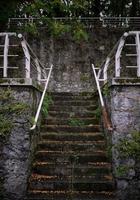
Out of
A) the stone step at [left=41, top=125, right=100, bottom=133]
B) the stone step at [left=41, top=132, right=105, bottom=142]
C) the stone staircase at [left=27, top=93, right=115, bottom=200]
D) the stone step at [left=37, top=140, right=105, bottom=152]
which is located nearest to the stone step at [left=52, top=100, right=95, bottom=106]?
the stone staircase at [left=27, top=93, right=115, bottom=200]

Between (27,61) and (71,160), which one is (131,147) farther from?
(27,61)

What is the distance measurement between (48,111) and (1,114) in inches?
93.7

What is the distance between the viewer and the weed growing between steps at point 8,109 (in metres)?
7.58

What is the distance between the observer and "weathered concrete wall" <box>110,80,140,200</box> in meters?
7.49

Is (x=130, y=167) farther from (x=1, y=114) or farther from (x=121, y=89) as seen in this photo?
(x=1, y=114)

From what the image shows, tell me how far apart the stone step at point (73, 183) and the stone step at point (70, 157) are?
0.55 m

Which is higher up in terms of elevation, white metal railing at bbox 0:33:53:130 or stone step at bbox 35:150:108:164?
white metal railing at bbox 0:33:53:130

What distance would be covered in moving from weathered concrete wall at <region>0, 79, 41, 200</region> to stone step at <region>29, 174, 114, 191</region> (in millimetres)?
283

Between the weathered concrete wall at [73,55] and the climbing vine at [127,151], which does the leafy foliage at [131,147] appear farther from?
the weathered concrete wall at [73,55]

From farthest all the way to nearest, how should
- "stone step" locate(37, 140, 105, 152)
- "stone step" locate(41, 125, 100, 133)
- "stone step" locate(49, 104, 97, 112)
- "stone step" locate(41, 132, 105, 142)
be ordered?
1. "stone step" locate(49, 104, 97, 112)
2. "stone step" locate(41, 125, 100, 133)
3. "stone step" locate(41, 132, 105, 142)
4. "stone step" locate(37, 140, 105, 152)

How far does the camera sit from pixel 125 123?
25.6ft

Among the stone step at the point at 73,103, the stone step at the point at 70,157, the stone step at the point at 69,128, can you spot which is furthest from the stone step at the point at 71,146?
the stone step at the point at 73,103

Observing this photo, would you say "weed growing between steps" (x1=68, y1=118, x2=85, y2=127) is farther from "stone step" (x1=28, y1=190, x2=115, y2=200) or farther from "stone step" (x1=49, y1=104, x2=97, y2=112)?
"stone step" (x1=28, y1=190, x2=115, y2=200)

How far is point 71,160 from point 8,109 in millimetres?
1755
